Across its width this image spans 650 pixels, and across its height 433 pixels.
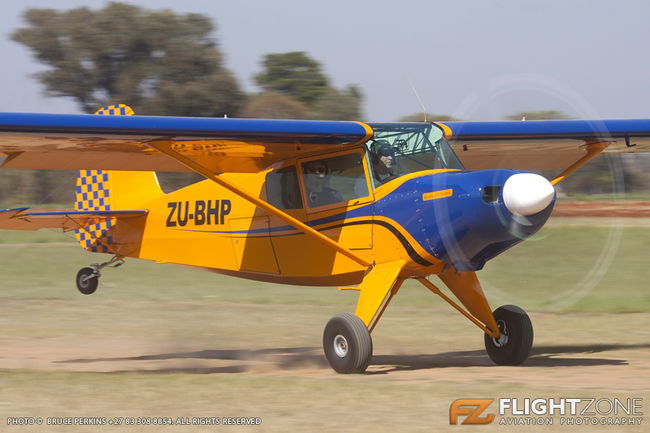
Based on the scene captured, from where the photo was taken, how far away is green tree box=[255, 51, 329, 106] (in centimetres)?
6712

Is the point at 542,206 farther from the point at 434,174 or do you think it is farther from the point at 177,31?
the point at 177,31

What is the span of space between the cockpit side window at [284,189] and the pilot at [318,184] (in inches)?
7.0

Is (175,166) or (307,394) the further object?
(175,166)

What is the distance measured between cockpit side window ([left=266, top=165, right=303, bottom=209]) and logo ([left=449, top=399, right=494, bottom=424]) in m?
4.12

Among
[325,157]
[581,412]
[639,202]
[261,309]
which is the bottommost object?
[261,309]

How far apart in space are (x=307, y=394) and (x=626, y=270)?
16.2m

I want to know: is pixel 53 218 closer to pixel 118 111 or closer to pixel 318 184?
pixel 118 111

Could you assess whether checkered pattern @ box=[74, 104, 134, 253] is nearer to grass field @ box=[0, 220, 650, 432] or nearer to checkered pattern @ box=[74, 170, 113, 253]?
checkered pattern @ box=[74, 170, 113, 253]

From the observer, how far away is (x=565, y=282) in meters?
20.2

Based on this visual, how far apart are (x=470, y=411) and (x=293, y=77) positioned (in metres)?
63.1

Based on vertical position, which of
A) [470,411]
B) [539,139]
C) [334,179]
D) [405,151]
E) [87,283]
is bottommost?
[87,283]

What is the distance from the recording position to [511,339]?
10.4m

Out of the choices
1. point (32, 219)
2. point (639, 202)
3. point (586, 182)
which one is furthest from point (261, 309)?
point (639, 202)

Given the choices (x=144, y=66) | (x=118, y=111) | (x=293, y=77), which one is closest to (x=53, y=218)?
(x=118, y=111)
